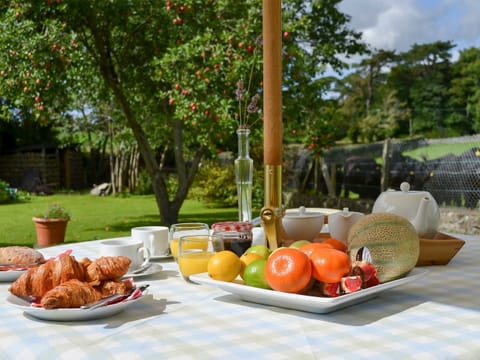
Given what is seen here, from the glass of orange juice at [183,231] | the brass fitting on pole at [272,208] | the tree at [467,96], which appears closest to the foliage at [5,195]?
the glass of orange juice at [183,231]

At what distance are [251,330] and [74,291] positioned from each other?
337 millimetres

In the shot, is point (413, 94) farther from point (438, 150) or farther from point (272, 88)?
point (272, 88)

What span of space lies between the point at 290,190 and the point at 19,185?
9.47 m

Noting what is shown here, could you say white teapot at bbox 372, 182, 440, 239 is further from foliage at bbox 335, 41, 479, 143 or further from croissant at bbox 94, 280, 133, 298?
foliage at bbox 335, 41, 479, 143

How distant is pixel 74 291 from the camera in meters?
1.01

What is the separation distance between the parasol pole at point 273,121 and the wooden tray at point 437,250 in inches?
16.9

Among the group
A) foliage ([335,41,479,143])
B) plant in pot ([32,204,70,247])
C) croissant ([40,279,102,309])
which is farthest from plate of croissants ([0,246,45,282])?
foliage ([335,41,479,143])

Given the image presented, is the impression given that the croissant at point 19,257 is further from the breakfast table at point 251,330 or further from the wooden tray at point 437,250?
the wooden tray at point 437,250

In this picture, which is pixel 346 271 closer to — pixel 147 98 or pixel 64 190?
pixel 147 98

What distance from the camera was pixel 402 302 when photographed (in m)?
1.16

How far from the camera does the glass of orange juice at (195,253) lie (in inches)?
52.7

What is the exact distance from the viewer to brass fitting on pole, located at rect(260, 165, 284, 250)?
132 centimetres

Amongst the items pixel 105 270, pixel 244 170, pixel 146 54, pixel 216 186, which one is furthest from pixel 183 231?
pixel 216 186

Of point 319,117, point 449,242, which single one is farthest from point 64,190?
point 449,242
